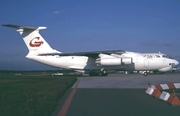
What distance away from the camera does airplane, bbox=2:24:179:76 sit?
35281 millimetres

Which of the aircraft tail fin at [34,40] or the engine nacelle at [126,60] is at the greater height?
the aircraft tail fin at [34,40]

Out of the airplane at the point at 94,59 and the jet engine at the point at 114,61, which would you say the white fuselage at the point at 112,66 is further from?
the jet engine at the point at 114,61

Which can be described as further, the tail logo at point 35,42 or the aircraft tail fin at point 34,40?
the tail logo at point 35,42

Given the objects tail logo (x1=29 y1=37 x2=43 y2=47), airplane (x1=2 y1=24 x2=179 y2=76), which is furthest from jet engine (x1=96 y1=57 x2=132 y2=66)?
tail logo (x1=29 y1=37 x2=43 y2=47)

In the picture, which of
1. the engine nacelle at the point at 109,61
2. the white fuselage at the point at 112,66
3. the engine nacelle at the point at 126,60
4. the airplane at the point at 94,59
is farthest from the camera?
the white fuselage at the point at 112,66

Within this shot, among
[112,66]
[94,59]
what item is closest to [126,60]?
[112,66]

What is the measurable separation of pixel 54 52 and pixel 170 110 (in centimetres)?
2900

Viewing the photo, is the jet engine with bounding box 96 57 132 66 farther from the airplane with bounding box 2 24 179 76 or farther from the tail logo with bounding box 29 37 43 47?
the tail logo with bounding box 29 37 43 47

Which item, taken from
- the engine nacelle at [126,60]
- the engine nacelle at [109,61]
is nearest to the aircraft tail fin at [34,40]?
the engine nacelle at [109,61]

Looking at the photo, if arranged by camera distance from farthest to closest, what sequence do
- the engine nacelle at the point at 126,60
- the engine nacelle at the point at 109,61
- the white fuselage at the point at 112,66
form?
the white fuselage at the point at 112,66, the engine nacelle at the point at 126,60, the engine nacelle at the point at 109,61

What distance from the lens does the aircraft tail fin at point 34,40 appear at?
118ft

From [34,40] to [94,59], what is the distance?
8175mm

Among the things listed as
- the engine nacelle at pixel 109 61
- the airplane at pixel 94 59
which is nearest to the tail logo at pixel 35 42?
the airplane at pixel 94 59

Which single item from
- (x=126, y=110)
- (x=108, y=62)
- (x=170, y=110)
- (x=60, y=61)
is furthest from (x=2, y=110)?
(x=60, y=61)
